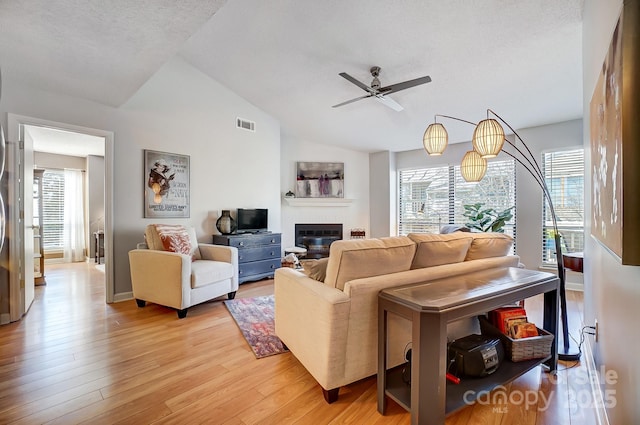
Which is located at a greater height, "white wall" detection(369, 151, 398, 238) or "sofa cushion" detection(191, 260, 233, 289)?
"white wall" detection(369, 151, 398, 238)

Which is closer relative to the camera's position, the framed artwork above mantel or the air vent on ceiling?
the air vent on ceiling

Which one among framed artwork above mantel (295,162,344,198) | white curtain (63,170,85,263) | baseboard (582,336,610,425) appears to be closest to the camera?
baseboard (582,336,610,425)

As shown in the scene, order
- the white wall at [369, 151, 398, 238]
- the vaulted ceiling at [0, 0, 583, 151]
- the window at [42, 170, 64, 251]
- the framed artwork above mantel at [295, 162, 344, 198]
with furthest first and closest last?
the white wall at [369, 151, 398, 238] < the framed artwork above mantel at [295, 162, 344, 198] < the window at [42, 170, 64, 251] < the vaulted ceiling at [0, 0, 583, 151]

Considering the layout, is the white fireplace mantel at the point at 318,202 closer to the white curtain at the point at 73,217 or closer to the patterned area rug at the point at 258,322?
the patterned area rug at the point at 258,322

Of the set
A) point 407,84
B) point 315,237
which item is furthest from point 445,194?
point 407,84

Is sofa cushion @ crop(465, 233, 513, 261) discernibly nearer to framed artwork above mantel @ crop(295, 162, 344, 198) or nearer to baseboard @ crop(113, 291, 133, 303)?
baseboard @ crop(113, 291, 133, 303)

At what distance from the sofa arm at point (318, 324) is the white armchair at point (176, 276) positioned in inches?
58.2

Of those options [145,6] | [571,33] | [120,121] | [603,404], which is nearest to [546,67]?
[571,33]

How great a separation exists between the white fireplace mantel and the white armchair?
2.77 m

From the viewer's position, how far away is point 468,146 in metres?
5.56

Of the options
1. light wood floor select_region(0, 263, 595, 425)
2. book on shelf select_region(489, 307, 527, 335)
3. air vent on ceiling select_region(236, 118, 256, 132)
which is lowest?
light wood floor select_region(0, 263, 595, 425)

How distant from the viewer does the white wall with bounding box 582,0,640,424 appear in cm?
101

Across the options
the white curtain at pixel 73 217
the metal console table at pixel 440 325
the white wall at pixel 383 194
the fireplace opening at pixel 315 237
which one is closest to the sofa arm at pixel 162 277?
the metal console table at pixel 440 325

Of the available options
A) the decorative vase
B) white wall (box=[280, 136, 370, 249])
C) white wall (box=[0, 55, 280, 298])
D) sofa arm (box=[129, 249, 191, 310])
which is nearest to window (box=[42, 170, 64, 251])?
white wall (box=[0, 55, 280, 298])
